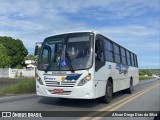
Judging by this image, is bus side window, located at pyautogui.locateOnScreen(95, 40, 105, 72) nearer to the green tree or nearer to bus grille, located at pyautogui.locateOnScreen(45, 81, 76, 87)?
bus grille, located at pyautogui.locateOnScreen(45, 81, 76, 87)

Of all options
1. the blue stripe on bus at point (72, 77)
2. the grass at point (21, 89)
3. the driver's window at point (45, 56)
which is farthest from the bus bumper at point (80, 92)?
the grass at point (21, 89)

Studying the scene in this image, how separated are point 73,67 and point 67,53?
0.64 m

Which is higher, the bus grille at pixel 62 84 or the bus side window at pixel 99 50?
the bus side window at pixel 99 50

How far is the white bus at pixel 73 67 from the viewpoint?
11492 mm

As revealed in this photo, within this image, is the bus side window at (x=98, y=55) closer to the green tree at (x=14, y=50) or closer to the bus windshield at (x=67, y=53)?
the bus windshield at (x=67, y=53)

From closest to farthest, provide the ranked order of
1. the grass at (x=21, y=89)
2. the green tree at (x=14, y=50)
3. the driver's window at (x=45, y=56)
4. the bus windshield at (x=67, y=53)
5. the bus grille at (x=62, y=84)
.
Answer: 1. the bus grille at (x=62, y=84)
2. the bus windshield at (x=67, y=53)
3. the driver's window at (x=45, y=56)
4. the grass at (x=21, y=89)
5. the green tree at (x=14, y=50)

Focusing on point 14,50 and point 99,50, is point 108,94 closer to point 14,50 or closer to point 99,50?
point 99,50

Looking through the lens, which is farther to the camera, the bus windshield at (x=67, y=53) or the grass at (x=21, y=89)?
the grass at (x=21, y=89)

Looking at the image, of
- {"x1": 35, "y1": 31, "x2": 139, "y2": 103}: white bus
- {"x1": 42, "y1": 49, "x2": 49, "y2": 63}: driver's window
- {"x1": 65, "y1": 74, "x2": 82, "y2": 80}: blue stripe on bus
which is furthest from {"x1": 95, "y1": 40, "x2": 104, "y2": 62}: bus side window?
{"x1": 42, "y1": 49, "x2": 49, "y2": 63}: driver's window

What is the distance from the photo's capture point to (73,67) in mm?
11648

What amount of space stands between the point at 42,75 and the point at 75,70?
56.6 inches

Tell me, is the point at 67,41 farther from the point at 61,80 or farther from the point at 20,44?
the point at 20,44

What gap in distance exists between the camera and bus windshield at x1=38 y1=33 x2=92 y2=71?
1170 centimetres

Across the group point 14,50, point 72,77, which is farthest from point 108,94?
point 14,50
